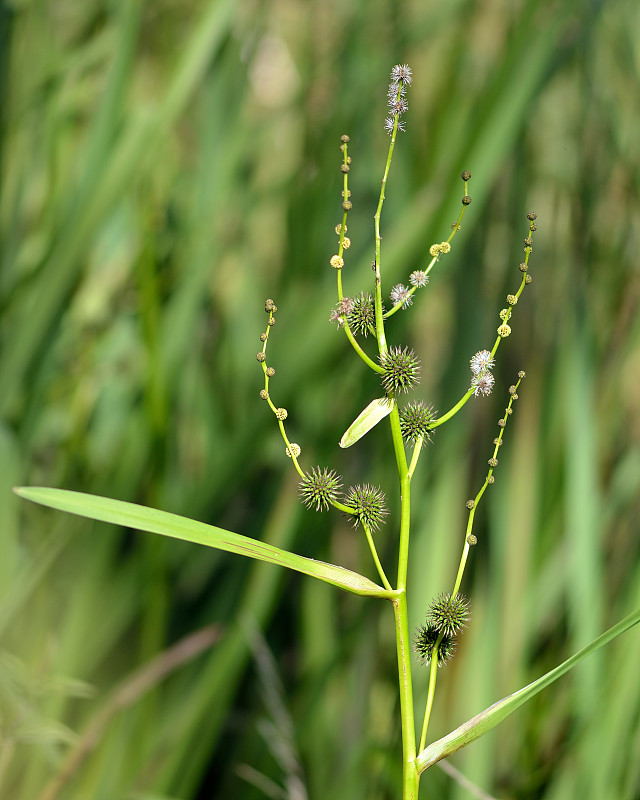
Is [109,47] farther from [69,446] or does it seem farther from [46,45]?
[69,446]

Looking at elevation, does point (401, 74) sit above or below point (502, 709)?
above

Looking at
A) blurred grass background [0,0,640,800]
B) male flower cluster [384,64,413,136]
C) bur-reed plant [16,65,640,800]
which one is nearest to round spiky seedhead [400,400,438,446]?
bur-reed plant [16,65,640,800]

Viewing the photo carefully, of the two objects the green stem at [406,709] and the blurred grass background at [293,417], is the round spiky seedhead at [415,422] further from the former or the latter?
the blurred grass background at [293,417]

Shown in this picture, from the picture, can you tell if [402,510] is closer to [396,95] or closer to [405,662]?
[405,662]

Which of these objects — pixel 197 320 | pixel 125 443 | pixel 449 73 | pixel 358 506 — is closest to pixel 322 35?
pixel 449 73

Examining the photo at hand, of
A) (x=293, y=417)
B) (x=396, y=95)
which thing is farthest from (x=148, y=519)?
(x=293, y=417)

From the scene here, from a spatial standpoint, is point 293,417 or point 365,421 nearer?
point 365,421

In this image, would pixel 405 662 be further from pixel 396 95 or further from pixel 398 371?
pixel 396 95
